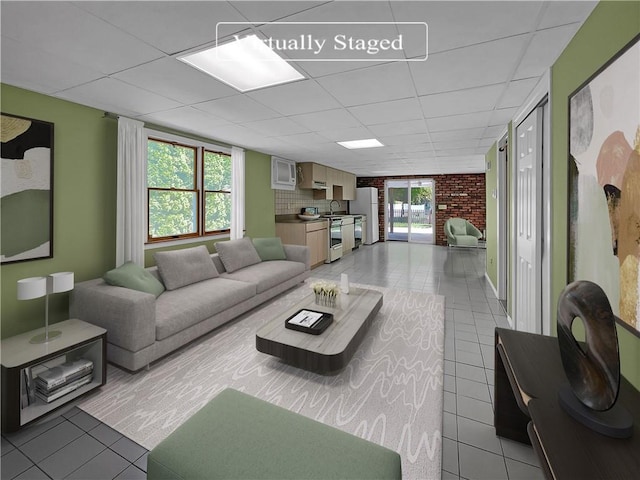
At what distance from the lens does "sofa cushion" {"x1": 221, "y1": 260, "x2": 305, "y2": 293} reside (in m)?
3.84

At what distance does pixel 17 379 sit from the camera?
1773 mm

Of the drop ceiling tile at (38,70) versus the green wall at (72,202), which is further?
the green wall at (72,202)

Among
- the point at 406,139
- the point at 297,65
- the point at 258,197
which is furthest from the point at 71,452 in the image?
the point at 406,139

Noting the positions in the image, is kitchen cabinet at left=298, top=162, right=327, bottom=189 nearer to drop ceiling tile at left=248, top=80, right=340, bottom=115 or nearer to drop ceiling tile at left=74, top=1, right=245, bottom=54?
drop ceiling tile at left=248, top=80, right=340, bottom=115

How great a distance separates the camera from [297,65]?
2.06 metres

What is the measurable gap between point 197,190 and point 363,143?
9.05 feet

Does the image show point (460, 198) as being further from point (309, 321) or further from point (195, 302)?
point (195, 302)

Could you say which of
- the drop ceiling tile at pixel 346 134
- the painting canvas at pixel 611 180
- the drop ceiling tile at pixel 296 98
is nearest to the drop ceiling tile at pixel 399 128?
the drop ceiling tile at pixel 346 134

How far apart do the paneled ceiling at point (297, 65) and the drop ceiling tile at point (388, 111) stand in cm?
1

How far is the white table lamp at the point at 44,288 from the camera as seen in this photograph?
78.7 inches

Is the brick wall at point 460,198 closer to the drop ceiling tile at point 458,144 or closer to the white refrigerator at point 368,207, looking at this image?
the white refrigerator at point 368,207

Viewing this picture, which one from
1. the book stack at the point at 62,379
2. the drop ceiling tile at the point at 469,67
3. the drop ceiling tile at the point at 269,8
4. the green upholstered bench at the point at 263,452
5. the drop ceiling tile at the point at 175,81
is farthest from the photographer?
the drop ceiling tile at the point at 175,81

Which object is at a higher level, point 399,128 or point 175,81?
point 399,128

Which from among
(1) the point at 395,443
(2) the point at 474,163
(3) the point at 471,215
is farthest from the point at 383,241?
(1) the point at 395,443
